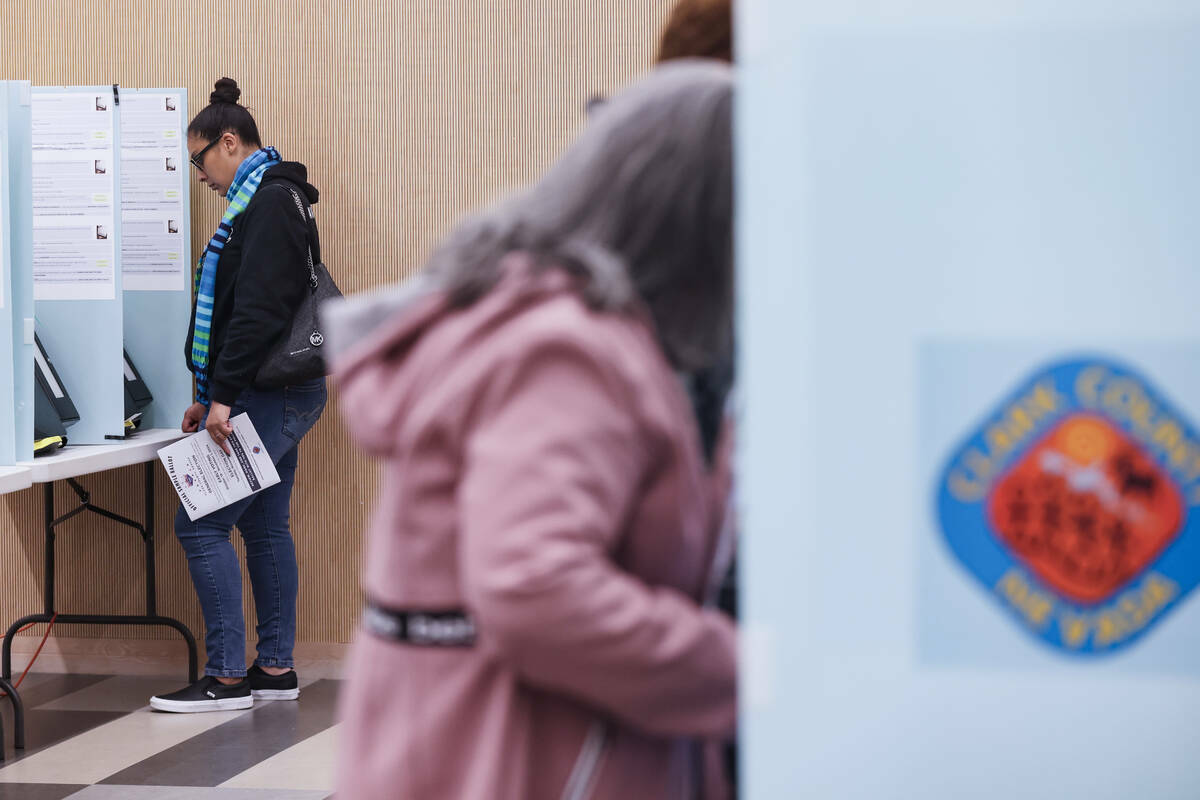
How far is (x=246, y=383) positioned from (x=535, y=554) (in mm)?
2963

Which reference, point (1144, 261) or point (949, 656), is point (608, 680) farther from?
point (1144, 261)

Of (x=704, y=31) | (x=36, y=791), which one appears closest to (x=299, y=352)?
(x=36, y=791)

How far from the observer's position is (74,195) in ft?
12.1

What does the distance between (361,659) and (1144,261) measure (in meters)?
0.57

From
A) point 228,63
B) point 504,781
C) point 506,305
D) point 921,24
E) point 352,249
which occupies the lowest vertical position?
point 504,781

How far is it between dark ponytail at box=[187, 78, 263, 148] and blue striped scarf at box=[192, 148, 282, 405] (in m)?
0.08

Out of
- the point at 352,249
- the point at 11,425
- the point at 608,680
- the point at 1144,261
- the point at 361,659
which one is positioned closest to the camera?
the point at 1144,261

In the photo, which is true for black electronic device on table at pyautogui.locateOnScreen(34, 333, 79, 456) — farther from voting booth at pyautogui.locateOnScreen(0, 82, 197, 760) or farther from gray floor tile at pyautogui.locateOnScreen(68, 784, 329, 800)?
gray floor tile at pyautogui.locateOnScreen(68, 784, 329, 800)

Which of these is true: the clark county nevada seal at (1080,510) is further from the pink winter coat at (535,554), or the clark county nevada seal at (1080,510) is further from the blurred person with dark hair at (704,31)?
the blurred person with dark hair at (704,31)

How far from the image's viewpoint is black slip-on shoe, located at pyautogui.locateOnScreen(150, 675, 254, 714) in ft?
12.0

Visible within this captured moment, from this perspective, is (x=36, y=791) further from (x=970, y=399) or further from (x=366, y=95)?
(x=970, y=399)

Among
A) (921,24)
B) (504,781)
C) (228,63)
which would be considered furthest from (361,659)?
(228,63)

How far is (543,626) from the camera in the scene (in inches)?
29.9

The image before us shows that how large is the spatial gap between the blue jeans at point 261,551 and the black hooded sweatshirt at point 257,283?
125 mm
